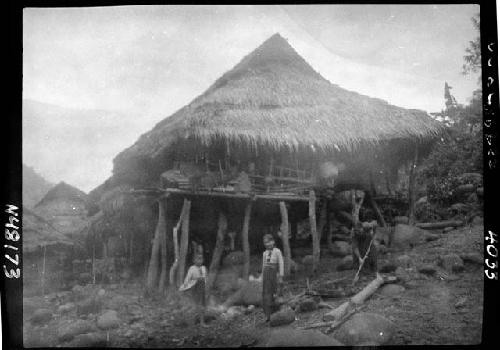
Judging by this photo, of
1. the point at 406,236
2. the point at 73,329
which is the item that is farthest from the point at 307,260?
the point at 73,329

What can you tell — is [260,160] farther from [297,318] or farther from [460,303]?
[460,303]

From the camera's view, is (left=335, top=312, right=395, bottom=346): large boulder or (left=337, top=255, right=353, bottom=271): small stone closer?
(left=335, top=312, right=395, bottom=346): large boulder

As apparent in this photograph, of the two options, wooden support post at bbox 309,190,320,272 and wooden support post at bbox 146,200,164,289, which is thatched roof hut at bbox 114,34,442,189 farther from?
wooden support post at bbox 146,200,164,289

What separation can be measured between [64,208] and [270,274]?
4.17 m

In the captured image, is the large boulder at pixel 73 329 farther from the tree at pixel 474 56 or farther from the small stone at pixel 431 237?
the tree at pixel 474 56

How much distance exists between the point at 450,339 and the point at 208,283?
3.34m

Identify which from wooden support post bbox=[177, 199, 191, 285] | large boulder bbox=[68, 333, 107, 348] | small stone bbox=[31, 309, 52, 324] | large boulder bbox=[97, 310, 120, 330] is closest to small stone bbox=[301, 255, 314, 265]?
wooden support post bbox=[177, 199, 191, 285]

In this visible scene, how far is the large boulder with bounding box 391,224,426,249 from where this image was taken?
6.49 metres

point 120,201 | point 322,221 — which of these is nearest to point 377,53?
point 322,221

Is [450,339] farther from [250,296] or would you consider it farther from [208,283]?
[208,283]

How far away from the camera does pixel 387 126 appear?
7672 mm

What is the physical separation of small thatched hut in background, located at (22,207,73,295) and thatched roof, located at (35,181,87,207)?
31 centimetres

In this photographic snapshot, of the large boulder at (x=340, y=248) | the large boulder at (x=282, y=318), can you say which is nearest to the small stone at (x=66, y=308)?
the large boulder at (x=282, y=318)

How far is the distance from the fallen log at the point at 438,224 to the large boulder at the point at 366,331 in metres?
2.00
